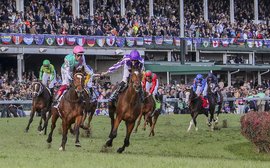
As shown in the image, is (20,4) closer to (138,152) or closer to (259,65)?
(259,65)

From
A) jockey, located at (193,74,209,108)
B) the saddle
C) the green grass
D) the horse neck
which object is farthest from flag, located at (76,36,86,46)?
the horse neck

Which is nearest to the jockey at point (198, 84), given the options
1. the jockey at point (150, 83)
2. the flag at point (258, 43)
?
the jockey at point (150, 83)

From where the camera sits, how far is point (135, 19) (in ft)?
167

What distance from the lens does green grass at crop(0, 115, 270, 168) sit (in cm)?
1428

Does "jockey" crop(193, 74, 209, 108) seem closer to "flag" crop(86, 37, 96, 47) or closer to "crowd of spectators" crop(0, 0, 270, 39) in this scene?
"crowd of spectators" crop(0, 0, 270, 39)

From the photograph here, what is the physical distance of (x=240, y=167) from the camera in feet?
45.5

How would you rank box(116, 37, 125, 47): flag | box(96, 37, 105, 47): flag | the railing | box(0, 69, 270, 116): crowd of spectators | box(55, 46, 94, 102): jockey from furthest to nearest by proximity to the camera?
box(116, 37, 125, 47): flag
box(96, 37, 105, 47): flag
the railing
box(0, 69, 270, 116): crowd of spectators
box(55, 46, 94, 102): jockey

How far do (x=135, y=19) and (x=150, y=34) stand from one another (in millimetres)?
1506

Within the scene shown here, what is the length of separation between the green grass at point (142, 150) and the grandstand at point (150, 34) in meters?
14.6

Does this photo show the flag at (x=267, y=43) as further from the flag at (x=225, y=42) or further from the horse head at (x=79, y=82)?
the horse head at (x=79, y=82)

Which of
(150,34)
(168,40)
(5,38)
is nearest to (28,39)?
(5,38)

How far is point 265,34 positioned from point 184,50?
12.6 metres

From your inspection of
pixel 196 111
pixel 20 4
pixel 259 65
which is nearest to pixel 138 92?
pixel 196 111

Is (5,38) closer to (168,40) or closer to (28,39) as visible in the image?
(28,39)
